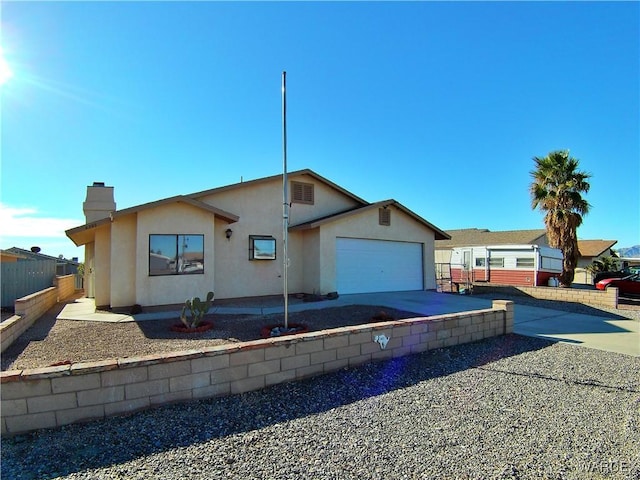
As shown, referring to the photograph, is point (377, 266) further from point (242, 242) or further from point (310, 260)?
point (242, 242)

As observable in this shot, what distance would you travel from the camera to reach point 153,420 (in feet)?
11.9

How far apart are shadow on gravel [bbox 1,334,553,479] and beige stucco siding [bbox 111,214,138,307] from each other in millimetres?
7969

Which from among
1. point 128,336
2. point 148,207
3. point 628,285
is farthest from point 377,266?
point 628,285

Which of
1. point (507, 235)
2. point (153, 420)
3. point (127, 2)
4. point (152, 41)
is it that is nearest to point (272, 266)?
point (152, 41)

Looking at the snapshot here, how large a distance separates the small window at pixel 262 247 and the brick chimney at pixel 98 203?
799 cm

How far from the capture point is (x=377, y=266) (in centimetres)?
1538

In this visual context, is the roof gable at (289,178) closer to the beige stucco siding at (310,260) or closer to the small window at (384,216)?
the small window at (384,216)

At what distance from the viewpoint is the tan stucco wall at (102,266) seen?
11335 mm

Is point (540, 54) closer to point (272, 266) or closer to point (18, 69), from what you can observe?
point (272, 266)

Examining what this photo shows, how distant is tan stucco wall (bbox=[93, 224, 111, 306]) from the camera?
11.3 metres

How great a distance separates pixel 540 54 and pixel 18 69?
12.8m

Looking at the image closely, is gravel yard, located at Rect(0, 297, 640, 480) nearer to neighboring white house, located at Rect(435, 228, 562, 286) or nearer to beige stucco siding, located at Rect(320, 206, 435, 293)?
beige stucco siding, located at Rect(320, 206, 435, 293)

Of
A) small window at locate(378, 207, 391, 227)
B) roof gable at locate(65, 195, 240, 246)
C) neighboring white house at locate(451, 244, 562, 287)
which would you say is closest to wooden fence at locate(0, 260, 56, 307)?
roof gable at locate(65, 195, 240, 246)

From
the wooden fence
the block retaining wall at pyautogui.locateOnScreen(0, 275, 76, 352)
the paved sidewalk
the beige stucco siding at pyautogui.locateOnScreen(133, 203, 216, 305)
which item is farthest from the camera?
the wooden fence
